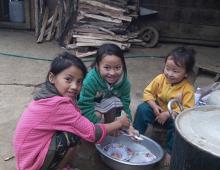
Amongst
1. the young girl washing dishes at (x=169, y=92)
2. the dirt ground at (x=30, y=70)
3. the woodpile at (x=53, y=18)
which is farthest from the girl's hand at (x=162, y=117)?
the woodpile at (x=53, y=18)

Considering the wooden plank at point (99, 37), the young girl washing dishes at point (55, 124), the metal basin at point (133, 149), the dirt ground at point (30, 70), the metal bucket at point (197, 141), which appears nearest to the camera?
the metal bucket at point (197, 141)

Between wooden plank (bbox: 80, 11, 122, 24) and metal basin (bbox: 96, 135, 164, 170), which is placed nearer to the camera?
metal basin (bbox: 96, 135, 164, 170)

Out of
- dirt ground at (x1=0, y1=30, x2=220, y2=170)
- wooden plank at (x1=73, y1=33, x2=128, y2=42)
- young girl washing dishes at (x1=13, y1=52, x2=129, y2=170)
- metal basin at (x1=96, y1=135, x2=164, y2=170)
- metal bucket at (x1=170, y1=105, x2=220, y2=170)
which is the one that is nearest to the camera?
metal bucket at (x1=170, y1=105, x2=220, y2=170)

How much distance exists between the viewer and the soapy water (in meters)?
2.50

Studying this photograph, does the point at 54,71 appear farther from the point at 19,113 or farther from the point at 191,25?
the point at 191,25

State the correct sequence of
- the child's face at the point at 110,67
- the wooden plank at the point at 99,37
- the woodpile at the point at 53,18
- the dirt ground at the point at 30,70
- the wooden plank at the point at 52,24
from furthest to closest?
1. the wooden plank at the point at 52,24
2. the woodpile at the point at 53,18
3. the wooden plank at the point at 99,37
4. the dirt ground at the point at 30,70
5. the child's face at the point at 110,67

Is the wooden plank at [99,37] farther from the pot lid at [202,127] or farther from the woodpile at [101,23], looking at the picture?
the pot lid at [202,127]

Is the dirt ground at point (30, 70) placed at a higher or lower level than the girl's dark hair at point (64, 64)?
lower

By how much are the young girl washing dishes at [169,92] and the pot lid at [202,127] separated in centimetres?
58

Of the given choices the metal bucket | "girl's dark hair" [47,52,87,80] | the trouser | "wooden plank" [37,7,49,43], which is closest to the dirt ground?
"wooden plank" [37,7,49,43]

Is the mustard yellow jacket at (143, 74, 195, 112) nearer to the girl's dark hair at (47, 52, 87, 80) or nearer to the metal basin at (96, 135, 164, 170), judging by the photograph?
the metal basin at (96, 135, 164, 170)

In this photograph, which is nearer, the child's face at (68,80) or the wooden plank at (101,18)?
the child's face at (68,80)

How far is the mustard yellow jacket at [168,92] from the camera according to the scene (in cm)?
264

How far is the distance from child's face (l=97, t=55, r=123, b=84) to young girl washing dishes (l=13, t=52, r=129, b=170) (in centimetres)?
33
